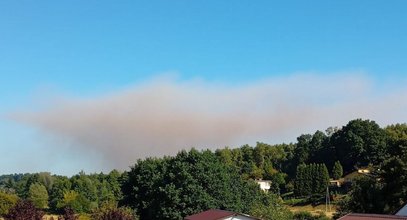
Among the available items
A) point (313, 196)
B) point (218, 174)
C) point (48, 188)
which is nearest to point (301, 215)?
point (218, 174)

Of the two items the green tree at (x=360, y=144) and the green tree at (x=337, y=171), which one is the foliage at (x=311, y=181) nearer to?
the green tree at (x=337, y=171)

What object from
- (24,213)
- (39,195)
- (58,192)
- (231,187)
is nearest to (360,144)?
(231,187)

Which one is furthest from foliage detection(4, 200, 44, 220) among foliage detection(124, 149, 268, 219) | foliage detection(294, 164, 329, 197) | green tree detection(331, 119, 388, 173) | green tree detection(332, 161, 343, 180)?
green tree detection(331, 119, 388, 173)

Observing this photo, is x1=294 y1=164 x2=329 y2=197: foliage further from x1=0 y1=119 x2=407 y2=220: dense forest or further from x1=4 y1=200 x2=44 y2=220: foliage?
x1=4 y1=200 x2=44 y2=220: foliage

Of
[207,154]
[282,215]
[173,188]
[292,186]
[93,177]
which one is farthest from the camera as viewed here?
[93,177]

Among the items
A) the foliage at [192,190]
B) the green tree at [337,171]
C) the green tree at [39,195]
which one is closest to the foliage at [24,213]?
the foliage at [192,190]

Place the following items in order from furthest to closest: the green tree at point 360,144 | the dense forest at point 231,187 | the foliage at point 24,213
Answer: the green tree at point 360,144 → the dense forest at point 231,187 → the foliage at point 24,213

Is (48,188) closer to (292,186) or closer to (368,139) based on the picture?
(292,186)

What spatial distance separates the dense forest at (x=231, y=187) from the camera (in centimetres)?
3278

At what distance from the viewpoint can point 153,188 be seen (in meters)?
41.6

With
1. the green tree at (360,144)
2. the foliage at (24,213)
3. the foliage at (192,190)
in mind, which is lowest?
the foliage at (24,213)

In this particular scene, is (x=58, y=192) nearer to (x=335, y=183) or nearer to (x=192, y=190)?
(x=335, y=183)

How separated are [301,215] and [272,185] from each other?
125 ft

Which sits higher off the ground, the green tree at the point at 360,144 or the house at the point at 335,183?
the green tree at the point at 360,144
